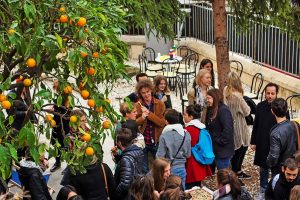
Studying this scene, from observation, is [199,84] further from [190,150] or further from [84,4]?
[84,4]

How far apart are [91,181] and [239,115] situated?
9.84 ft

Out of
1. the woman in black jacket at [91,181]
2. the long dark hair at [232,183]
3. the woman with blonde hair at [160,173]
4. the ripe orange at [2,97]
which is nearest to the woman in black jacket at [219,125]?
the woman with blonde hair at [160,173]

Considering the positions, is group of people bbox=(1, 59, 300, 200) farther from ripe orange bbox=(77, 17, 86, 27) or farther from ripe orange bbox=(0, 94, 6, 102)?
ripe orange bbox=(77, 17, 86, 27)

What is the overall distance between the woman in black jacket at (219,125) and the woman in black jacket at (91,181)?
2.09 meters

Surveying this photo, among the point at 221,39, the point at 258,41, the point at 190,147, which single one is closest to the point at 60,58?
the point at 190,147

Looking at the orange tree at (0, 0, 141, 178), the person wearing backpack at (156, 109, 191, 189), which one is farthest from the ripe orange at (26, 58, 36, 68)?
the person wearing backpack at (156, 109, 191, 189)

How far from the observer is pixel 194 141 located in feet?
23.5

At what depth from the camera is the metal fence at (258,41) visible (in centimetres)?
1272

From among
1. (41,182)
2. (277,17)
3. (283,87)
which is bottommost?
(283,87)

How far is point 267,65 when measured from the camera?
1361 centimetres

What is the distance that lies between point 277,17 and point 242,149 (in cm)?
262

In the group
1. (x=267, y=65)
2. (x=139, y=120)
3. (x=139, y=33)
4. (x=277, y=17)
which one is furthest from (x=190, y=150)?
(x=139, y=33)

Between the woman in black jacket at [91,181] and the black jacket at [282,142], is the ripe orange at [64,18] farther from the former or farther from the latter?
the black jacket at [282,142]

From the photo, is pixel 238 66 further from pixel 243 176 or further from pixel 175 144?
pixel 175 144
